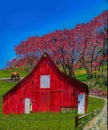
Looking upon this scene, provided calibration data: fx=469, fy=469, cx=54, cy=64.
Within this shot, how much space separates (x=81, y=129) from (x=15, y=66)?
2570 inches

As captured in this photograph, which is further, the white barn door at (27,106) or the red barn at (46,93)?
the white barn door at (27,106)

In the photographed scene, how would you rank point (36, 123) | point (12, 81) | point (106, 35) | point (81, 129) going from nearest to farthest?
point (106, 35), point (81, 129), point (36, 123), point (12, 81)

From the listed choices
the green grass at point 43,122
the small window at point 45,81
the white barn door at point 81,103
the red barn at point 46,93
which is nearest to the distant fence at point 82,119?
the green grass at point 43,122

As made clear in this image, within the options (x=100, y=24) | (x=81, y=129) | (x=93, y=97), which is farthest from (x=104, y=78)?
(x=100, y=24)

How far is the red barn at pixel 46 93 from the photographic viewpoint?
57438mm

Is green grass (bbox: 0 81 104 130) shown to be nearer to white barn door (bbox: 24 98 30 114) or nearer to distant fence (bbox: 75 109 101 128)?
distant fence (bbox: 75 109 101 128)

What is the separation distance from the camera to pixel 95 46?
85688 mm

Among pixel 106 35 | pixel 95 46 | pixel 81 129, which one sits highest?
pixel 95 46

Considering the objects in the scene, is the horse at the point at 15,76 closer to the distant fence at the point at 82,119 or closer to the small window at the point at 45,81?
the small window at the point at 45,81

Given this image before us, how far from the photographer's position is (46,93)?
5906 cm

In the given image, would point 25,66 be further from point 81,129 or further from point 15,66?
point 81,129

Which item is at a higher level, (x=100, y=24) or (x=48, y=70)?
(x=100, y=24)

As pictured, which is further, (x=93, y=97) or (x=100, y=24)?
(x=100, y=24)

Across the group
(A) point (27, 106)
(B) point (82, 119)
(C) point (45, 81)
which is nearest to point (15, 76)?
(A) point (27, 106)
